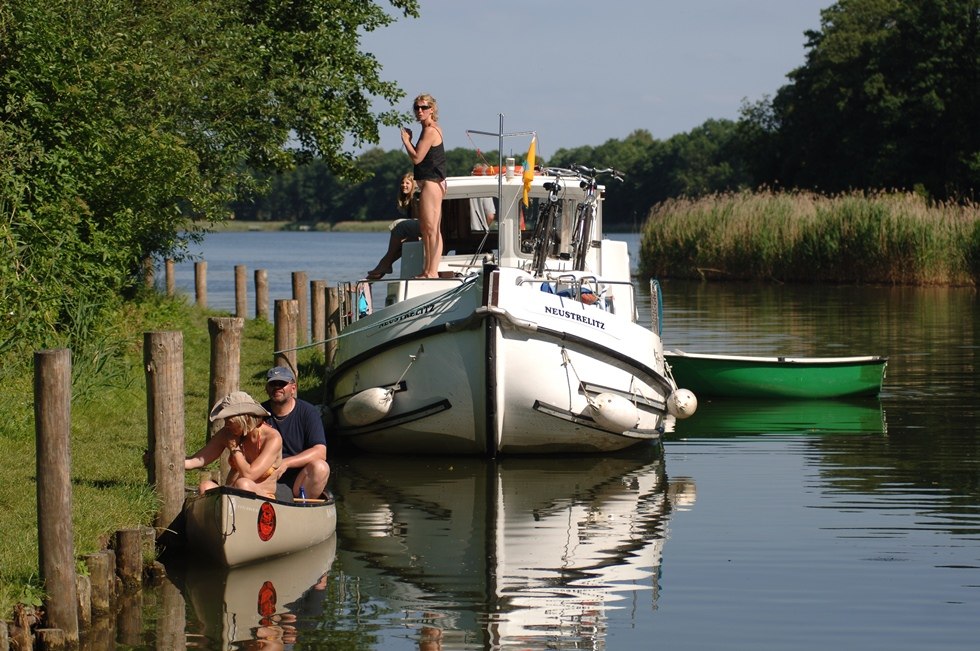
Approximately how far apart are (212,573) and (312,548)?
1035 millimetres

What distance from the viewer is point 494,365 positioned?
1495cm

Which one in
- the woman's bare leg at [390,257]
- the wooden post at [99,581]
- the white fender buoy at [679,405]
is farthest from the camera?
the woman's bare leg at [390,257]

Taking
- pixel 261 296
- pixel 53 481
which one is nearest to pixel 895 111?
pixel 261 296

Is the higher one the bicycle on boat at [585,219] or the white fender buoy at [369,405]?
the bicycle on boat at [585,219]

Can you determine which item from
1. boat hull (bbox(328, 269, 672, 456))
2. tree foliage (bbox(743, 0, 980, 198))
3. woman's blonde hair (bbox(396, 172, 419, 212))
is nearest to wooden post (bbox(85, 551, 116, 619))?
boat hull (bbox(328, 269, 672, 456))

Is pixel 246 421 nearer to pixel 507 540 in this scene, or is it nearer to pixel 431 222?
pixel 507 540

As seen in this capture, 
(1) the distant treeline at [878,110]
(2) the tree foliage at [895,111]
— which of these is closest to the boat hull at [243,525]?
(1) the distant treeline at [878,110]

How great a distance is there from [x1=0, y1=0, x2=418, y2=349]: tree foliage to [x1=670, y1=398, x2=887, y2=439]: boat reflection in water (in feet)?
23.3

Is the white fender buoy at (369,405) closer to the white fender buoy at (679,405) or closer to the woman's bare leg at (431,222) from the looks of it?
the woman's bare leg at (431,222)

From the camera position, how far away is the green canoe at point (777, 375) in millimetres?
20250

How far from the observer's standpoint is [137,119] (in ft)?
65.5

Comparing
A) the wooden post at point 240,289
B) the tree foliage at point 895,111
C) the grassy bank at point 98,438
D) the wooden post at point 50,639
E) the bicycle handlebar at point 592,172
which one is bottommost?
the wooden post at point 50,639

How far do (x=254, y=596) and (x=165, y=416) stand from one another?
4.98 ft

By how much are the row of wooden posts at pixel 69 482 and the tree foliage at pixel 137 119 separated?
4664 millimetres
